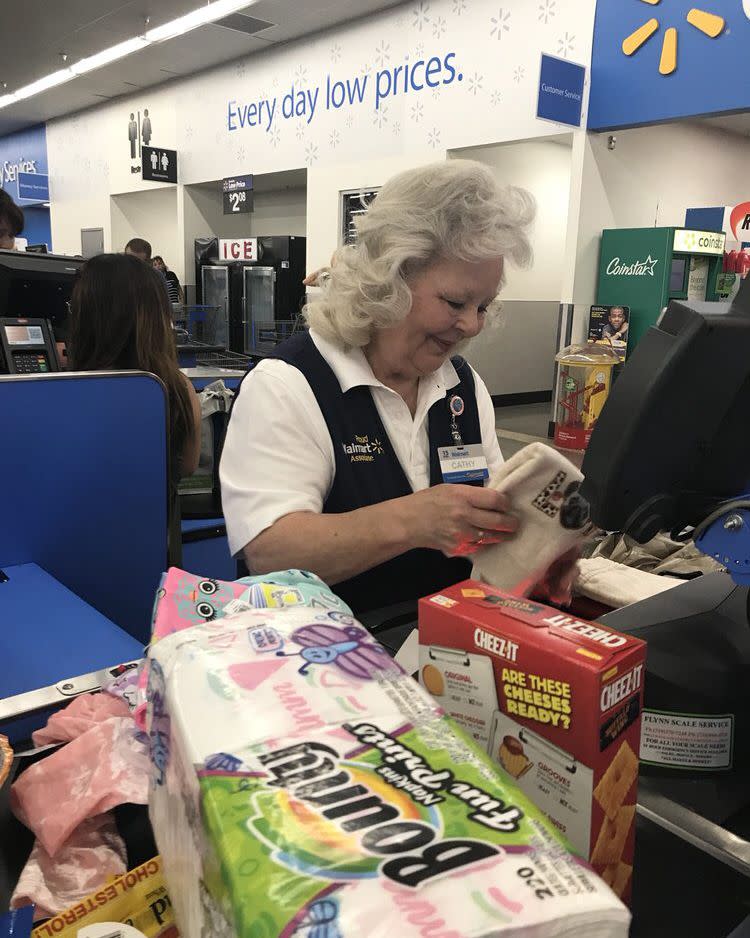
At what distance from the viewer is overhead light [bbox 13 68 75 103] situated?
41.4ft

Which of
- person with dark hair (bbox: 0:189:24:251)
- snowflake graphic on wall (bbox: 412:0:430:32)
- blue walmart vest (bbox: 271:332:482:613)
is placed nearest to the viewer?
blue walmart vest (bbox: 271:332:482:613)

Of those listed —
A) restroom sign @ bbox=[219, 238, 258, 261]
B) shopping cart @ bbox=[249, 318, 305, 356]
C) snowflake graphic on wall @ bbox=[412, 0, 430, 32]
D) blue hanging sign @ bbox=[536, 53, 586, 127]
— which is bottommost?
shopping cart @ bbox=[249, 318, 305, 356]

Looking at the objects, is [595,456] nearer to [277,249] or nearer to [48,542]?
[48,542]

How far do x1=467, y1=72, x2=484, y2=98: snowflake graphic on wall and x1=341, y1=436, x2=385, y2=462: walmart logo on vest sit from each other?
7622mm

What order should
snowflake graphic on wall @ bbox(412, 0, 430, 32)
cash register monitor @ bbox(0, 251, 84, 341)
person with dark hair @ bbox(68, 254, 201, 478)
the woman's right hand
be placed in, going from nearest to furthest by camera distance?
the woman's right hand
person with dark hair @ bbox(68, 254, 201, 478)
cash register monitor @ bbox(0, 251, 84, 341)
snowflake graphic on wall @ bbox(412, 0, 430, 32)

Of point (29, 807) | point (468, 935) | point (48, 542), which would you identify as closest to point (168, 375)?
point (48, 542)

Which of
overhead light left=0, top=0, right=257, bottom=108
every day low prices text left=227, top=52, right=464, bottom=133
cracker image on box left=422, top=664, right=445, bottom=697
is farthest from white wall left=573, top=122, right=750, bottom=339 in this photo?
cracker image on box left=422, top=664, right=445, bottom=697

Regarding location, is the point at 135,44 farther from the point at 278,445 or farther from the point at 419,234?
the point at 278,445

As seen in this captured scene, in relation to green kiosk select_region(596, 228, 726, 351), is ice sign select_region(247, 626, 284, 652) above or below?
below

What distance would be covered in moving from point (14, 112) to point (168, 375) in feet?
53.1

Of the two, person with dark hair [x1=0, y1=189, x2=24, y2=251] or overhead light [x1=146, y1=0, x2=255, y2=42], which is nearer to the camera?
person with dark hair [x1=0, y1=189, x2=24, y2=251]

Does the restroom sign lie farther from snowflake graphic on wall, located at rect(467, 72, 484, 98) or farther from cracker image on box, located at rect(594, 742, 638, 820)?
cracker image on box, located at rect(594, 742, 638, 820)

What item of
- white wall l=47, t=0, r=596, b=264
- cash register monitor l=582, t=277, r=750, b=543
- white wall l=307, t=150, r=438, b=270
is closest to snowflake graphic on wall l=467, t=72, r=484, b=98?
white wall l=47, t=0, r=596, b=264

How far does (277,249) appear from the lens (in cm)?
1114
